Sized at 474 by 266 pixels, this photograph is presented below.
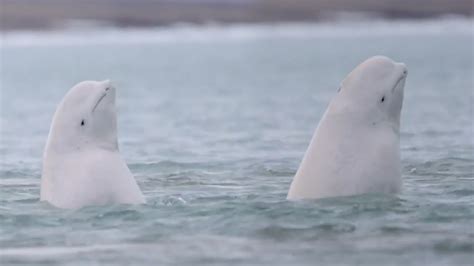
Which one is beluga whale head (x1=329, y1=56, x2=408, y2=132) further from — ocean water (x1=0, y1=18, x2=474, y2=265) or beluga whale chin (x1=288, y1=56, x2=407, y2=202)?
ocean water (x1=0, y1=18, x2=474, y2=265)

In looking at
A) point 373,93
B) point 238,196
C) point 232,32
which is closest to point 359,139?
point 373,93

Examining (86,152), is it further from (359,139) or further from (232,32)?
(232,32)

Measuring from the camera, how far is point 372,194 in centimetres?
1235

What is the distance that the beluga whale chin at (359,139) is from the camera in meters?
12.3

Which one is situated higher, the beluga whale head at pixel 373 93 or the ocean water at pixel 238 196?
the beluga whale head at pixel 373 93

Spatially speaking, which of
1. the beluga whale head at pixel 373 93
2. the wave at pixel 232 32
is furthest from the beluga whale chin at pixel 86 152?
the wave at pixel 232 32

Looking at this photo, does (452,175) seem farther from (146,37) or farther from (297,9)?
(146,37)

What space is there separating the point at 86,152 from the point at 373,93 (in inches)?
82.7

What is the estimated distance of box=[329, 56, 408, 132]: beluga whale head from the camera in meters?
12.3

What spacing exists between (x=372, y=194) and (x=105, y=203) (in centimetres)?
192

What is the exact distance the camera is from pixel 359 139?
1234 cm

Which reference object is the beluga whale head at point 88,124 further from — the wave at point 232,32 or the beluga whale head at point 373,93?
the wave at point 232,32

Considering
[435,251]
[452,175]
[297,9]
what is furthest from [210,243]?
[297,9]

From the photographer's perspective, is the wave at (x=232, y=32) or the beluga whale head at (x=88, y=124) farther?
the wave at (x=232, y=32)
